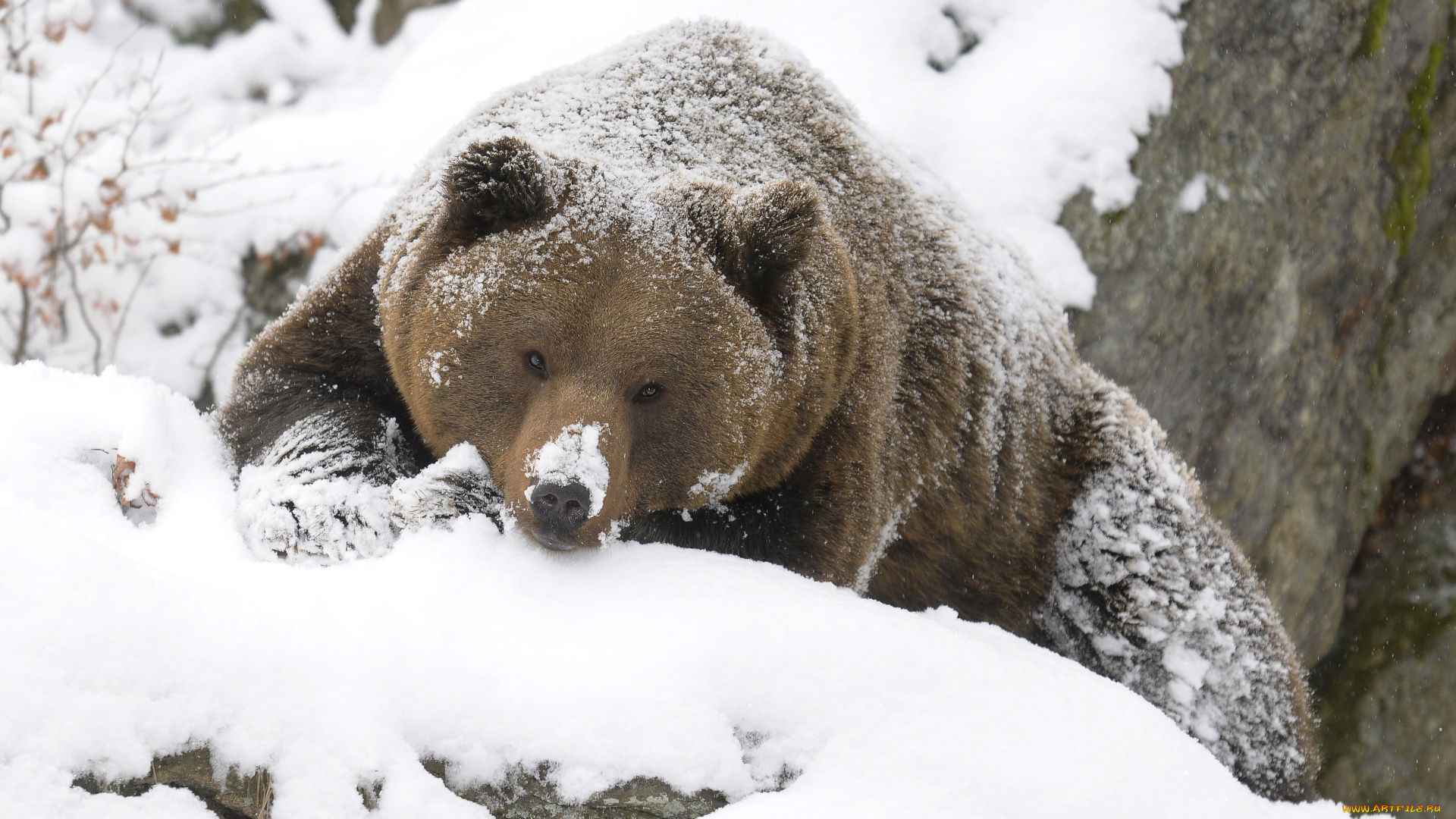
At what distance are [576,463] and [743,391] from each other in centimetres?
56

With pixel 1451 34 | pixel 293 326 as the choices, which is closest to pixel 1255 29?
pixel 1451 34

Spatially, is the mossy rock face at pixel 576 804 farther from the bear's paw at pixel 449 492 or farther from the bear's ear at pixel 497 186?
the bear's ear at pixel 497 186

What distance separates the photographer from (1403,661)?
292 inches

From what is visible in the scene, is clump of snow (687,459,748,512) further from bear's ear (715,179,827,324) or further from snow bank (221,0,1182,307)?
snow bank (221,0,1182,307)

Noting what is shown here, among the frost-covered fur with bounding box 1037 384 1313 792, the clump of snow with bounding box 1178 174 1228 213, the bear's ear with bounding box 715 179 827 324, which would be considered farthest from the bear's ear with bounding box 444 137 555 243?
the clump of snow with bounding box 1178 174 1228 213

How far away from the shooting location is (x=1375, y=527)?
7.80m

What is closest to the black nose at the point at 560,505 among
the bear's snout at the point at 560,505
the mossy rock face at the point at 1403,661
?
the bear's snout at the point at 560,505

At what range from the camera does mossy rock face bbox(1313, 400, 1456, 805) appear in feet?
23.7

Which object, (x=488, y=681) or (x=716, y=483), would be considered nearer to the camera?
(x=488, y=681)

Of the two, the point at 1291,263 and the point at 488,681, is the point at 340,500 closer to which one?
the point at 488,681

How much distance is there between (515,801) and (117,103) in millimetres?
7392

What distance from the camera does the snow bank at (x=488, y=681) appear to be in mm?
1823

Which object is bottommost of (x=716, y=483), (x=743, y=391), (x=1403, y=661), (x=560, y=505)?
(x=1403, y=661)

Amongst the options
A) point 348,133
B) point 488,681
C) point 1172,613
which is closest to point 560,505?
point 488,681
